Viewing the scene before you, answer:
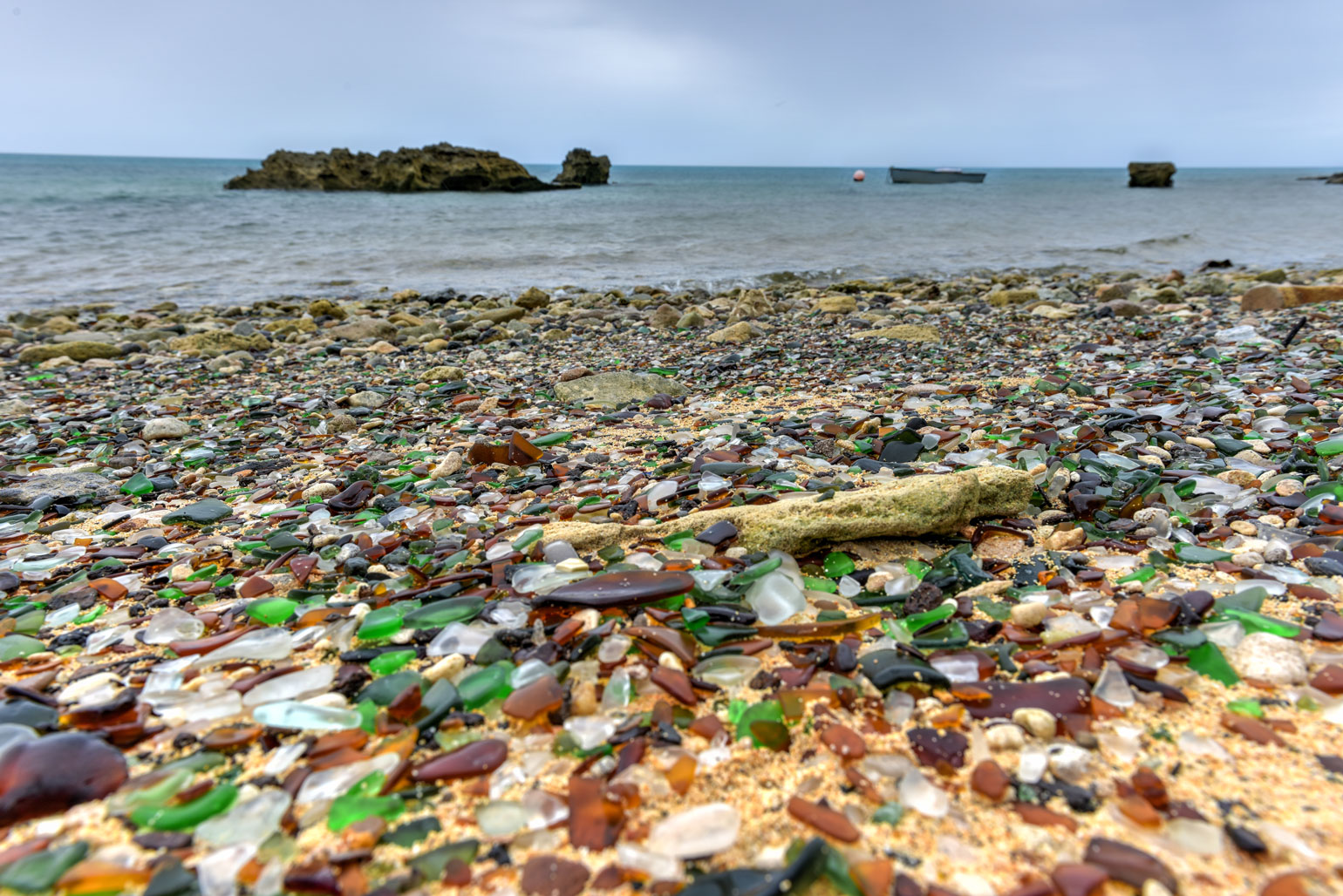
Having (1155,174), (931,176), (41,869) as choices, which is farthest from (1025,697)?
(931,176)

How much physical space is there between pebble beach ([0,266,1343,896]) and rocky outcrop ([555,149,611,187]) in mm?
69874

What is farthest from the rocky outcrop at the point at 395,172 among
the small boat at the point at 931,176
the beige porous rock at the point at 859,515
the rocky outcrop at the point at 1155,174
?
the beige porous rock at the point at 859,515

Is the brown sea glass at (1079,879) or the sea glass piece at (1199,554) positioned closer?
the brown sea glass at (1079,879)

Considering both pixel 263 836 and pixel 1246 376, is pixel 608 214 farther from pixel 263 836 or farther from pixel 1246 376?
pixel 263 836

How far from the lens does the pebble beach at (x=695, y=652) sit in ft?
3.93

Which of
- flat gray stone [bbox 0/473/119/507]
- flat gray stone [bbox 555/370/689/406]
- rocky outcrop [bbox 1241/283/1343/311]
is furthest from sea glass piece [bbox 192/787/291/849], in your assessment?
rocky outcrop [bbox 1241/283/1343/311]

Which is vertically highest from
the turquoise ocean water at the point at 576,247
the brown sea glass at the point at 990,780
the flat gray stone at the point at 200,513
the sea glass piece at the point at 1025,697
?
the turquoise ocean water at the point at 576,247

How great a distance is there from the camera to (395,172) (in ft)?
184

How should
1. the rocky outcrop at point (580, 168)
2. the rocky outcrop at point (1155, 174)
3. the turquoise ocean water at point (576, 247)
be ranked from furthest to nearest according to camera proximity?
the rocky outcrop at point (580, 168)
the rocky outcrop at point (1155, 174)
the turquoise ocean water at point (576, 247)

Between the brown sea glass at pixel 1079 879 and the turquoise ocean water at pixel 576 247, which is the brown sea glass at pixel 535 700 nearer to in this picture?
the brown sea glass at pixel 1079 879

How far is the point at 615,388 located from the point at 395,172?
197 ft

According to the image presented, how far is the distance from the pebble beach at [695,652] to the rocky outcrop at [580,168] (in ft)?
229

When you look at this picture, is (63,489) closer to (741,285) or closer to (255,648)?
(255,648)

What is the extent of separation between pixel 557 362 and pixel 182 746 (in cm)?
464
